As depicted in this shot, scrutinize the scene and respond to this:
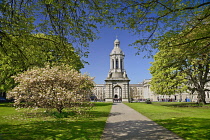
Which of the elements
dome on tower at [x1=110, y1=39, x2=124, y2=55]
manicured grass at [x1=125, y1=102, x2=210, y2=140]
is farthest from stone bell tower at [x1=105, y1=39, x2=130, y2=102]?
manicured grass at [x1=125, y1=102, x2=210, y2=140]

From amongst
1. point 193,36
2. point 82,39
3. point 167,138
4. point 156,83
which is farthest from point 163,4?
point 156,83

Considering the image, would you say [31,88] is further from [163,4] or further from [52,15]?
[163,4]

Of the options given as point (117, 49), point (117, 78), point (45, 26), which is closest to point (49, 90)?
point (45, 26)

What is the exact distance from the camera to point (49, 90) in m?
12.7

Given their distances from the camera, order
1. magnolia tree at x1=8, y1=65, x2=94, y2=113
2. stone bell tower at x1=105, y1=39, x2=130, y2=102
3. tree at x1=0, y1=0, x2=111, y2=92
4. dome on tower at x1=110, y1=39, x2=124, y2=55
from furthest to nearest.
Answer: dome on tower at x1=110, y1=39, x2=124, y2=55 < stone bell tower at x1=105, y1=39, x2=130, y2=102 < magnolia tree at x1=8, y1=65, x2=94, y2=113 < tree at x1=0, y1=0, x2=111, y2=92

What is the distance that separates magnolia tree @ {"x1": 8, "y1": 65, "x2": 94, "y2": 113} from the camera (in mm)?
12655

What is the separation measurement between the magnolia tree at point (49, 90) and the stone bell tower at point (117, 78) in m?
39.4

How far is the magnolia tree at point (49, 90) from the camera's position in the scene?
12655mm

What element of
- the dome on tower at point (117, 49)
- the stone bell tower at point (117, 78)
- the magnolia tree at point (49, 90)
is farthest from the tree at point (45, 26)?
the dome on tower at point (117, 49)

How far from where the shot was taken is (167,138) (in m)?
7.14

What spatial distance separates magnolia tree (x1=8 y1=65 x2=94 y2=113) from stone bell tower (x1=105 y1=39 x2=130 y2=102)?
39.4 m

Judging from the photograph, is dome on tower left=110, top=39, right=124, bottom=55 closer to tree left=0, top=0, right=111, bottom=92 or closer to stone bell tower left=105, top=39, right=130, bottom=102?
stone bell tower left=105, top=39, right=130, bottom=102

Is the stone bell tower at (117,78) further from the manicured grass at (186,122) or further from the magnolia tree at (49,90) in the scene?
the magnolia tree at (49,90)

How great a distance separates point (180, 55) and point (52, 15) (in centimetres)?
696
